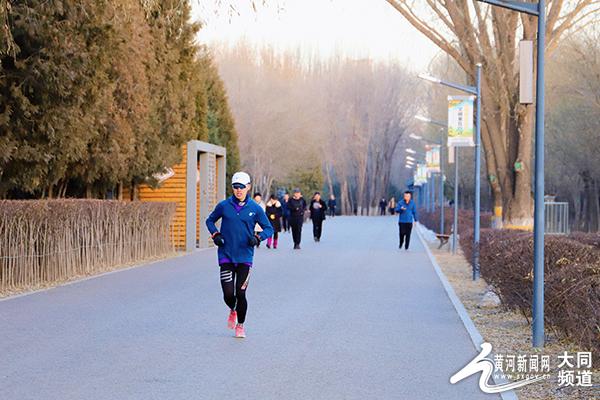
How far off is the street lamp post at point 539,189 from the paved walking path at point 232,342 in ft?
2.39

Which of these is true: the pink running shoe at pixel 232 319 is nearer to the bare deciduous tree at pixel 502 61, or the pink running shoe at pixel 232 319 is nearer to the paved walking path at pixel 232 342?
the paved walking path at pixel 232 342

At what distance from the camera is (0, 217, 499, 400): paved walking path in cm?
838

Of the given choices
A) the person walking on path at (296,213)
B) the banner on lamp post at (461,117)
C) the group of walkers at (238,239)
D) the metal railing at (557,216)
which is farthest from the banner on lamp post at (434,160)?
the group of walkers at (238,239)

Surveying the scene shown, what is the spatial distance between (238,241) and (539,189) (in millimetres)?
3199

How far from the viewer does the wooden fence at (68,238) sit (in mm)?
17203

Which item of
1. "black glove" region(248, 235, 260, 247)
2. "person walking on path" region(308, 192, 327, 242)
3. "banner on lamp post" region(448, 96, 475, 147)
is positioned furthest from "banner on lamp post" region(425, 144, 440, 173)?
"black glove" region(248, 235, 260, 247)

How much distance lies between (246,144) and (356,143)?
15.8 meters

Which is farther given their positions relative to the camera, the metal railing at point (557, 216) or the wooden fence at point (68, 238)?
the metal railing at point (557, 216)

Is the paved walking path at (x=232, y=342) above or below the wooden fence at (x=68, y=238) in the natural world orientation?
below

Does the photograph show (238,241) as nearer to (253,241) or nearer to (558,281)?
(253,241)

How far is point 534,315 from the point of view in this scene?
10.7 meters

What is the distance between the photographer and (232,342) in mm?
10938

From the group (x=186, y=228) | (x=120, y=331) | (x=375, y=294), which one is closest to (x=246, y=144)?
(x=186, y=228)

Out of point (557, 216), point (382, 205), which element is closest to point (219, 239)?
point (557, 216)
